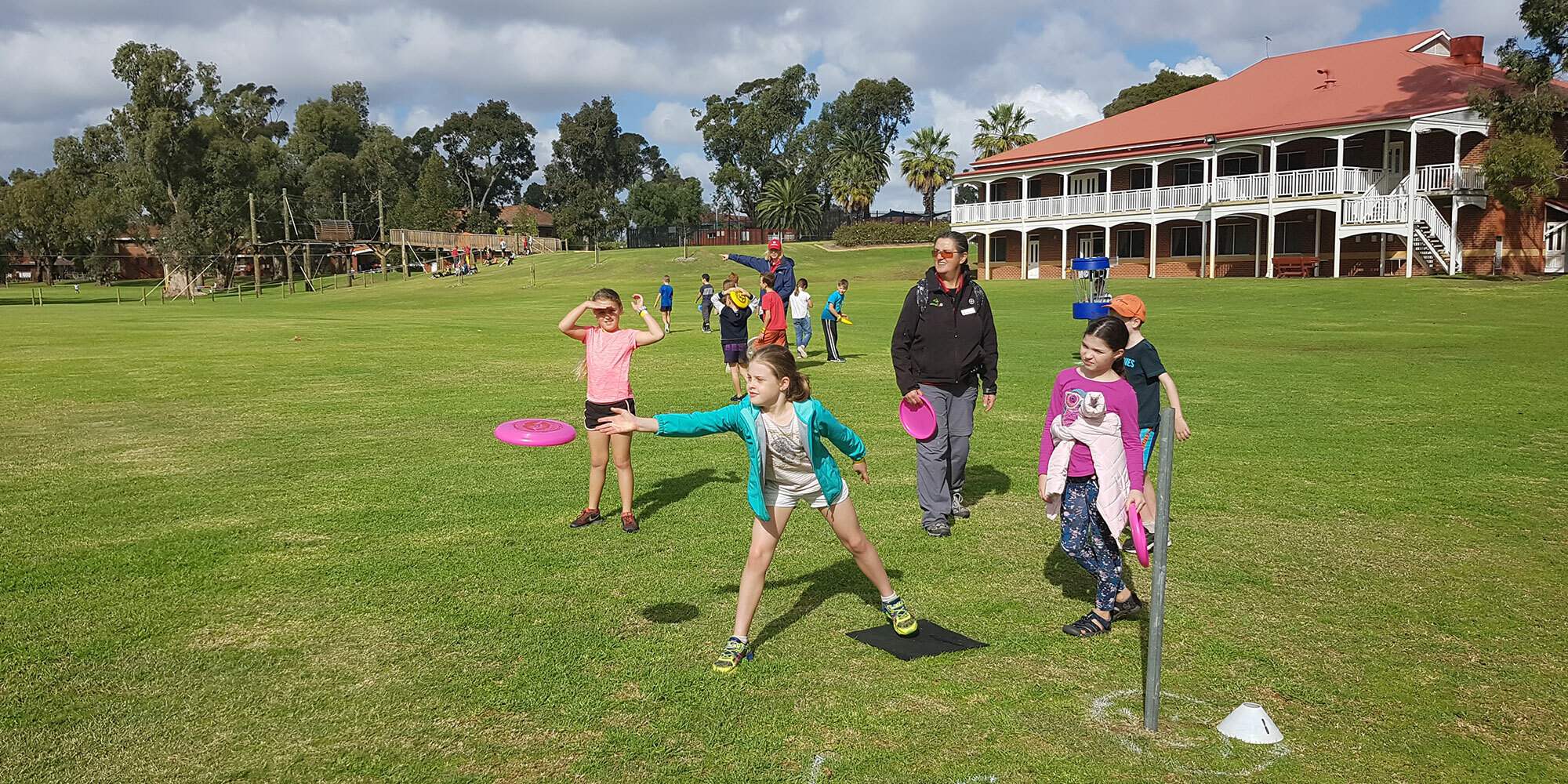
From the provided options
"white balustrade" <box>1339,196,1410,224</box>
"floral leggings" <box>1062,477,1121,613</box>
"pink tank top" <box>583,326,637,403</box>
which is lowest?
"floral leggings" <box>1062,477,1121,613</box>

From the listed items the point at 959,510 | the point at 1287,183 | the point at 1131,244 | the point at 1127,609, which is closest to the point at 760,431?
the point at 1127,609

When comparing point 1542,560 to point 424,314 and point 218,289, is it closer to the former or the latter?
point 424,314

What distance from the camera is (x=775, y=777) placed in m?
4.06

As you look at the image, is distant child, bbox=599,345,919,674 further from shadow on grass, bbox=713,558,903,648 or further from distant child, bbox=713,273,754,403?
distant child, bbox=713,273,754,403

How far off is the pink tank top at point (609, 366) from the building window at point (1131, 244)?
44.5m

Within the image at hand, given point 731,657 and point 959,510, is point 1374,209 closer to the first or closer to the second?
point 959,510

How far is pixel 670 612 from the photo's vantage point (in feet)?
19.6

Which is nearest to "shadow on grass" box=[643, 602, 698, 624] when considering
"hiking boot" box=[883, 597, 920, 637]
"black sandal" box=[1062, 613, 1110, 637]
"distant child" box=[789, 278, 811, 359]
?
"hiking boot" box=[883, 597, 920, 637]

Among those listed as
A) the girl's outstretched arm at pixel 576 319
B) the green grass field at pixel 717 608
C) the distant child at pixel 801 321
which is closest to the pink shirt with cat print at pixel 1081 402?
the green grass field at pixel 717 608

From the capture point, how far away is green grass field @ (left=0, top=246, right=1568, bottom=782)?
4.31m

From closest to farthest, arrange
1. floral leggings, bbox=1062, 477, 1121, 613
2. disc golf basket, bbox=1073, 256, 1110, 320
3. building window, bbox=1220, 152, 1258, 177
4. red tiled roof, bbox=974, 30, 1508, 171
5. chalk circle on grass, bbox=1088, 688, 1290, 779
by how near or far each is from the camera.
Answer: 1. chalk circle on grass, bbox=1088, 688, 1290, 779
2. floral leggings, bbox=1062, 477, 1121, 613
3. disc golf basket, bbox=1073, 256, 1110, 320
4. red tiled roof, bbox=974, 30, 1508, 171
5. building window, bbox=1220, 152, 1258, 177

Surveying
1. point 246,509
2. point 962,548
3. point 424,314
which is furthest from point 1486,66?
point 246,509

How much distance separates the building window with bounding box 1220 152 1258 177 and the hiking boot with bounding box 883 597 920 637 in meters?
44.3

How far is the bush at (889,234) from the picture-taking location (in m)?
77.2
